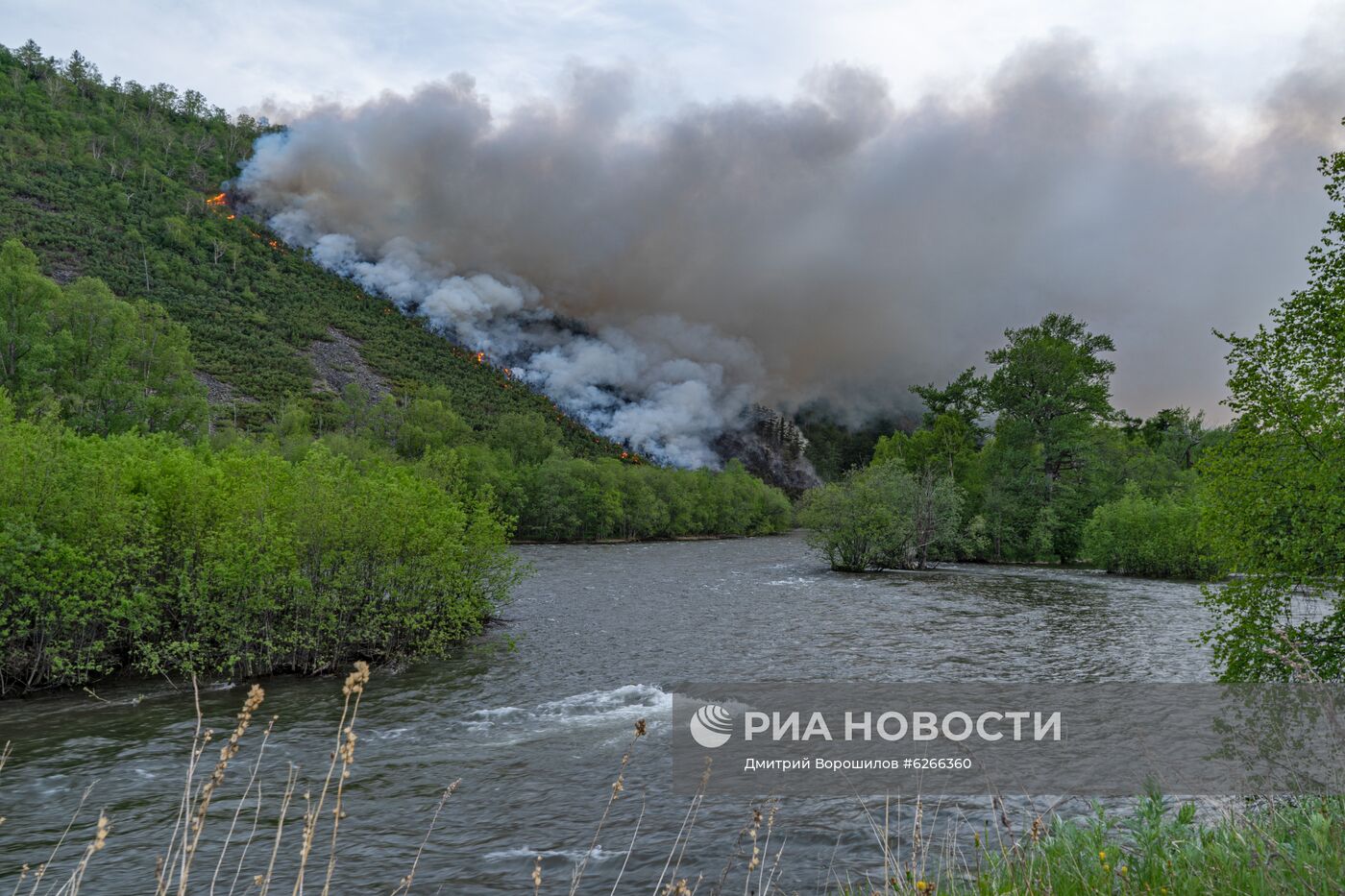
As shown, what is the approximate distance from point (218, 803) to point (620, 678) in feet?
38.2

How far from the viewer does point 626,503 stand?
113188 mm

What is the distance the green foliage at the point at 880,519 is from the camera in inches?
2443

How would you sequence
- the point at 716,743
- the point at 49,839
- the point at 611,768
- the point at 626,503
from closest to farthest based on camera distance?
the point at 49,839, the point at 611,768, the point at 716,743, the point at 626,503

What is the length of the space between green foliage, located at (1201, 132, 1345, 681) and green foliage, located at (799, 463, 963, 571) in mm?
46885

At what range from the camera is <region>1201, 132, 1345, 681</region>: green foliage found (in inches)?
527

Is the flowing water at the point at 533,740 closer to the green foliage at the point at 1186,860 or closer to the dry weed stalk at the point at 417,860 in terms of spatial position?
the dry weed stalk at the point at 417,860

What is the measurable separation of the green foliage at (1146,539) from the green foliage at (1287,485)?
44.4m

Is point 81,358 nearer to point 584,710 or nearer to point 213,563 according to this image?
point 213,563

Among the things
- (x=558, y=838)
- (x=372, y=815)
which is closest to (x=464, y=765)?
(x=372, y=815)

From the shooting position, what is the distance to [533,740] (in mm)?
16828

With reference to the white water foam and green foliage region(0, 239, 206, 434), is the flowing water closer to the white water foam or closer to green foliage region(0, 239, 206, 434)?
the white water foam

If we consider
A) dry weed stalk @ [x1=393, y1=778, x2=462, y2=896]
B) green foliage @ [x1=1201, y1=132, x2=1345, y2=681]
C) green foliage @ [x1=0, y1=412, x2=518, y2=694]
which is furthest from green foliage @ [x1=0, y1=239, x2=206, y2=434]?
green foliage @ [x1=1201, y1=132, x2=1345, y2=681]

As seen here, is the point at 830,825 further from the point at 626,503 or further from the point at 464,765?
the point at 626,503

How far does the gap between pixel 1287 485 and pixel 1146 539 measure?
49316 millimetres
